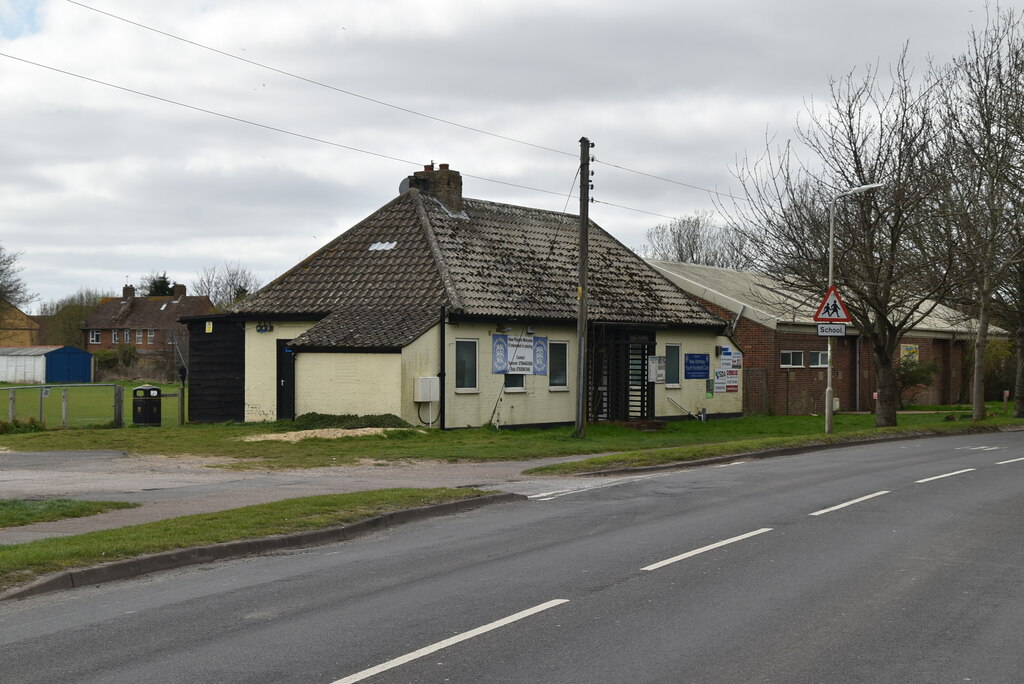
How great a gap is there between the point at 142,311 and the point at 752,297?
8036 centimetres

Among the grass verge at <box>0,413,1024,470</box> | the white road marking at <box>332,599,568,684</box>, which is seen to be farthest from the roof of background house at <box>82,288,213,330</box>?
the white road marking at <box>332,599,568,684</box>

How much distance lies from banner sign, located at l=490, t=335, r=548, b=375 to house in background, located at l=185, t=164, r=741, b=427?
0.04m

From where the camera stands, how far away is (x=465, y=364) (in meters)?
28.9

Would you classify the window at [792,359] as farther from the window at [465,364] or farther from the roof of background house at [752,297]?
the window at [465,364]

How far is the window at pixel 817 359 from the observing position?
1663 inches

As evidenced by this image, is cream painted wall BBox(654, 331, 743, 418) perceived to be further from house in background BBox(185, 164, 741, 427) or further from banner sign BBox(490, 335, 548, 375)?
banner sign BBox(490, 335, 548, 375)

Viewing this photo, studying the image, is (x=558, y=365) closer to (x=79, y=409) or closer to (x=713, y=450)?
(x=713, y=450)

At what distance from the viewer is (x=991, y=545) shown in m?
11.3

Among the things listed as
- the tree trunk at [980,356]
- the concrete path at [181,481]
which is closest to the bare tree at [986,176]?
the tree trunk at [980,356]

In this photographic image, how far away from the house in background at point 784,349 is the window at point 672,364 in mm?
3357

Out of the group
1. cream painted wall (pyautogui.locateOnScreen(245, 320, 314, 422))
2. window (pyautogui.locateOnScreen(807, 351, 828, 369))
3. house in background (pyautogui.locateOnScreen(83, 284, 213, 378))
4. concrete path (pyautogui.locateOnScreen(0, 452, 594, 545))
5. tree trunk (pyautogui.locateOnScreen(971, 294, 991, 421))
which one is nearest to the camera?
concrete path (pyautogui.locateOnScreen(0, 452, 594, 545))

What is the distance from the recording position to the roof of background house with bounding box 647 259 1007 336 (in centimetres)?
3909

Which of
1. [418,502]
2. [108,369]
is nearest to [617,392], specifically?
[418,502]

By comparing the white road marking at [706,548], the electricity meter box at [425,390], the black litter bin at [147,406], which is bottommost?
the white road marking at [706,548]
